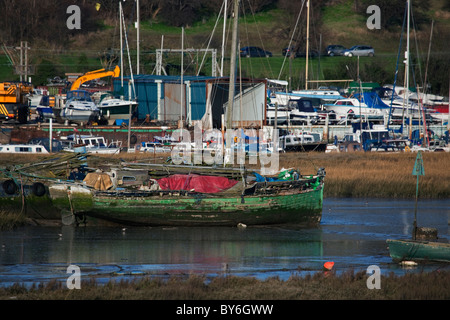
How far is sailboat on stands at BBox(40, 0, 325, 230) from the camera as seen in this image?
2428 centimetres

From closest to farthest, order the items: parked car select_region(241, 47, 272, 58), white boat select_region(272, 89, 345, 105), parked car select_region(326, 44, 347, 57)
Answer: white boat select_region(272, 89, 345, 105)
parked car select_region(241, 47, 272, 58)
parked car select_region(326, 44, 347, 57)

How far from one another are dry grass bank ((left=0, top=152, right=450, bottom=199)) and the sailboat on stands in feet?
13.6

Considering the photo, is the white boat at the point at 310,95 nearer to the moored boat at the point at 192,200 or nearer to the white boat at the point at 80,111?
the white boat at the point at 80,111

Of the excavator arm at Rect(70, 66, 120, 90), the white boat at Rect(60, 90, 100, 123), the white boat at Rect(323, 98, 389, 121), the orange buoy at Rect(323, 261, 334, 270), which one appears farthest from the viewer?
the excavator arm at Rect(70, 66, 120, 90)

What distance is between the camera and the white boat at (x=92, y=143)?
41750 mm

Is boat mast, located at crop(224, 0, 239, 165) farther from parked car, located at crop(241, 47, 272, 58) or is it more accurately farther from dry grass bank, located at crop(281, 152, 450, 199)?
parked car, located at crop(241, 47, 272, 58)

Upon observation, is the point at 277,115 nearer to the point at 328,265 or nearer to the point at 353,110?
the point at 353,110

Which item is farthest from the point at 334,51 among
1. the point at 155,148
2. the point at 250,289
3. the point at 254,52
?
the point at 250,289

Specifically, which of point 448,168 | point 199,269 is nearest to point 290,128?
point 448,168

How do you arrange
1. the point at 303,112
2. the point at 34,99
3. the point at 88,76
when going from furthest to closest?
the point at 34,99, the point at 88,76, the point at 303,112

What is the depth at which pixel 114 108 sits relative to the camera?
5244 cm

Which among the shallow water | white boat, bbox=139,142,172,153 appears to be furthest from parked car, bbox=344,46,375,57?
the shallow water

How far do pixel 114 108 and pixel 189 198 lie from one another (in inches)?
1165
